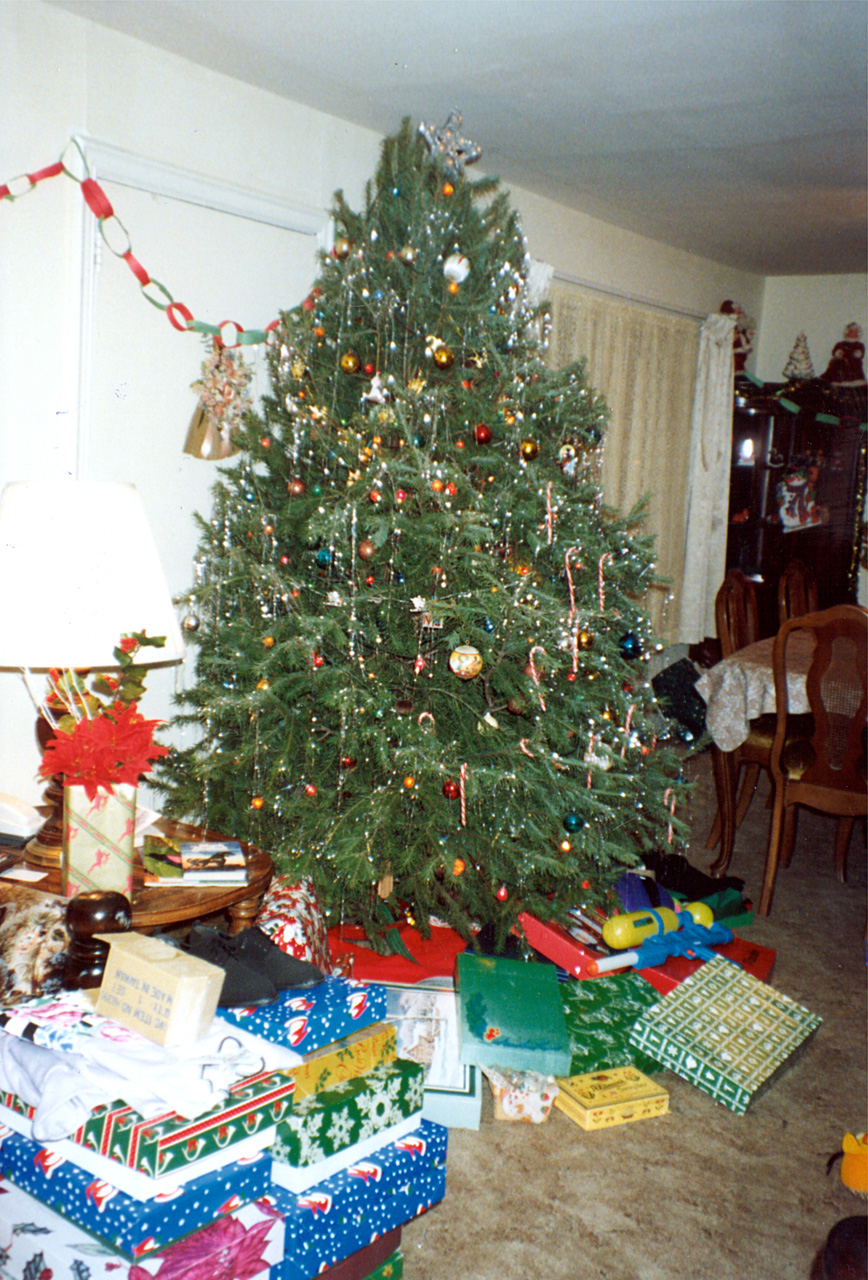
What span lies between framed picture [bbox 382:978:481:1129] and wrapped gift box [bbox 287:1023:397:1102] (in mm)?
276

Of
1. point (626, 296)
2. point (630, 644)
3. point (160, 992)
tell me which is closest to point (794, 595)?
point (626, 296)

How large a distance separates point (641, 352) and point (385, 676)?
126 inches

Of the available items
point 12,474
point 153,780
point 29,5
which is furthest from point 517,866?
point 29,5

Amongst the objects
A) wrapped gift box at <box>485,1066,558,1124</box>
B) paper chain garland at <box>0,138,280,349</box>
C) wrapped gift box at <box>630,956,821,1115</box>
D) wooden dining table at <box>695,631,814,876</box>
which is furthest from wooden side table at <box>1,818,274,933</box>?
wooden dining table at <box>695,631,814,876</box>

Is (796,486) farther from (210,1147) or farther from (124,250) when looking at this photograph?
(210,1147)

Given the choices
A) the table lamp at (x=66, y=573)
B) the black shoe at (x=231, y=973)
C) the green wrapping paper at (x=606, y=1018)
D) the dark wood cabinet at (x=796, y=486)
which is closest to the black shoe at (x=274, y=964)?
the black shoe at (x=231, y=973)

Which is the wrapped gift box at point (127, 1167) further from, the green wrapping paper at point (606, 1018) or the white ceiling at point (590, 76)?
the white ceiling at point (590, 76)

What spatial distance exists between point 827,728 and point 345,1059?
79.4 inches

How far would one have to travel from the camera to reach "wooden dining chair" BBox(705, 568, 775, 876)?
137 inches

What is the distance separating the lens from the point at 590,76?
2.84m

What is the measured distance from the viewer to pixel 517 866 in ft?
7.91

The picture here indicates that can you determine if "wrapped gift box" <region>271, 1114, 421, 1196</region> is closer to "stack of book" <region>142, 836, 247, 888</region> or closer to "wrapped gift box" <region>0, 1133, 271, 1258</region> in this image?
"wrapped gift box" <region>0, 1133, 271, 1258</region>

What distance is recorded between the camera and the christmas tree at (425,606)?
236cm

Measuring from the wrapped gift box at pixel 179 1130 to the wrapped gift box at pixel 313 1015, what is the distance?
0.17 m
